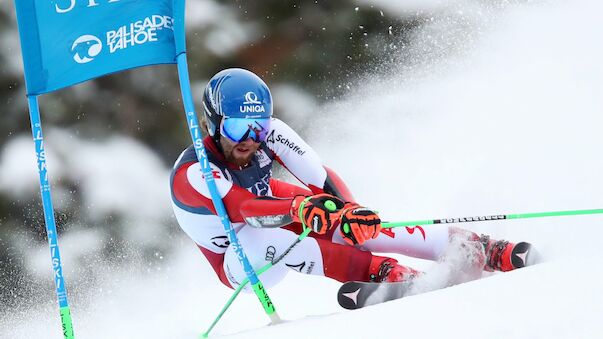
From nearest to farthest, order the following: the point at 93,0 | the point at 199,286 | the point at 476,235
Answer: the point at 93,0, the point at 476,235, the point at 199,286

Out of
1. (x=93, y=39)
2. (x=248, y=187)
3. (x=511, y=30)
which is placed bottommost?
(x=248, y=187)

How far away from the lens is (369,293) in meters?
3.09

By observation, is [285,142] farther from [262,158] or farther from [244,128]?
[244,128]

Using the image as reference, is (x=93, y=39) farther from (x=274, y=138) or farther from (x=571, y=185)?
(x=571, y=185)

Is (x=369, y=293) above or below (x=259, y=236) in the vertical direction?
below

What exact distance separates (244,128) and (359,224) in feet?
2.31

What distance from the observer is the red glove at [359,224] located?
9.73ft

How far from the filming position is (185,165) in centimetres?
338

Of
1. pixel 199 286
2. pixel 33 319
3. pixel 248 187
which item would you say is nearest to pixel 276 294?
pixel 248 187

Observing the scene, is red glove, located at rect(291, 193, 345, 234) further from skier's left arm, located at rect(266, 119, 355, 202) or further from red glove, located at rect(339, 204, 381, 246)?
skier's left arm, located at rect(266, 119, 355, 202)

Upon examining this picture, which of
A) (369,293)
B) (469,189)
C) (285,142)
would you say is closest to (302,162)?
(285,142)

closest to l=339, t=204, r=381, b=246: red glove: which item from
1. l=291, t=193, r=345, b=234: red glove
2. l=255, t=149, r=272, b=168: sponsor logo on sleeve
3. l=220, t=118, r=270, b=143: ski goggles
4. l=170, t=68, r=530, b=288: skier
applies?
l=291, t=193, r=345, b=234: red glove

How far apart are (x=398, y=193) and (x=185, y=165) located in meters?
2.59

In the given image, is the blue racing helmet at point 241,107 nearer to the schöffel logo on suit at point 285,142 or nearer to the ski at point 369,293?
the schöffel logo on suit at point 285,142
